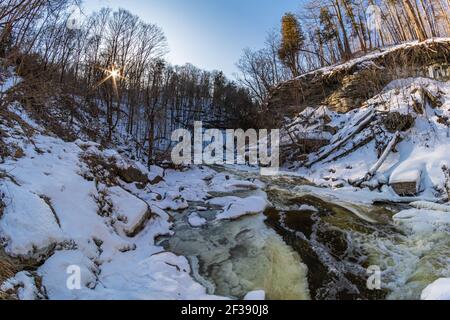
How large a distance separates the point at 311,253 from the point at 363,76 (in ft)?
46.0

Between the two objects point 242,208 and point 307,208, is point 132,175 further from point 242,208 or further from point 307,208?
point 307,208

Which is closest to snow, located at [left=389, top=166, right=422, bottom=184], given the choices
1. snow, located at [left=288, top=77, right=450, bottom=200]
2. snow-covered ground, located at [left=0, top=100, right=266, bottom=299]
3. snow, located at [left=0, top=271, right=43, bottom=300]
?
snow, located at [left=288, top=77, right=450, bottom=200]

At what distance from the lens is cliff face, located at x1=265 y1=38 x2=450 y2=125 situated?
46.4ft

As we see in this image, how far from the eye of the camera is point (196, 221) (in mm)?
6789

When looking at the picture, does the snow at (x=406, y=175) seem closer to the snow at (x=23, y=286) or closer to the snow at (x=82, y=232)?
the snow at (x=82, y=232)

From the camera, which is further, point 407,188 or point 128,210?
point 407,188

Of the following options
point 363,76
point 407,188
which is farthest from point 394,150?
point 363,76

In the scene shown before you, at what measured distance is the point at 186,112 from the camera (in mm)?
35969

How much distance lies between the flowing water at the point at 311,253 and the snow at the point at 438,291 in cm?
17

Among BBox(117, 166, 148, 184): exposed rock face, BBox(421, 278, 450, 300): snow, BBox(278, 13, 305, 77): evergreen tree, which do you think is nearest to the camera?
BBox(421, 278, 450, 300): snow

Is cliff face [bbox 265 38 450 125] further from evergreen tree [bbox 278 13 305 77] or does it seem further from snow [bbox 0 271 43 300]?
snow [bbox 0 271 43 300]

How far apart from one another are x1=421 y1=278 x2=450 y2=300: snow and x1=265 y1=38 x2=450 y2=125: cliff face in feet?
39.5
